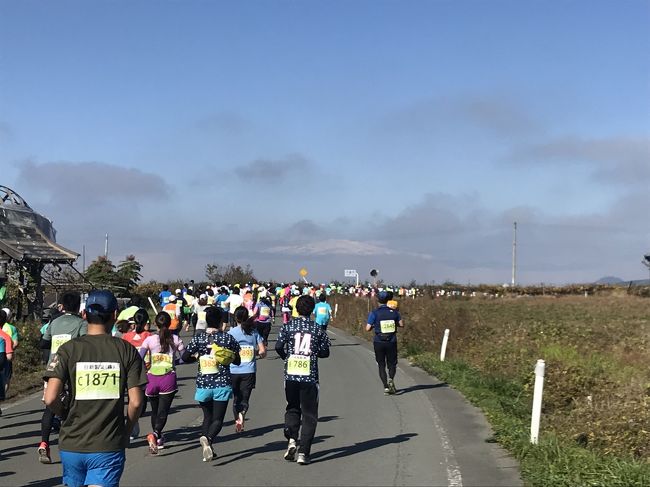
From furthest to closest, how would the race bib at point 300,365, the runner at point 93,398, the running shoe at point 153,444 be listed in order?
the running shoe at point 153,444 → the race bib at point 300,365 → the runner at point 93,398

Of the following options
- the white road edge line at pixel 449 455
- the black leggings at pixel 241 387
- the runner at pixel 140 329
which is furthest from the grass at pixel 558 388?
the runner at pixel 140 329

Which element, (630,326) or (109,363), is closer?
(109,363)

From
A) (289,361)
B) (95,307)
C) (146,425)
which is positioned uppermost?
(95,307)

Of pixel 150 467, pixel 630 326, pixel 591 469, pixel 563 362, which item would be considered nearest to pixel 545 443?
pixel 591 469

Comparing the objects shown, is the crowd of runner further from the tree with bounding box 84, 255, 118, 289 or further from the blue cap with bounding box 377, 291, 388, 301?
the tree with bounding box 84, 255, 118, 289

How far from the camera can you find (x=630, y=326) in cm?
2844

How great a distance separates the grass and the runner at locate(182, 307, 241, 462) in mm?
3447

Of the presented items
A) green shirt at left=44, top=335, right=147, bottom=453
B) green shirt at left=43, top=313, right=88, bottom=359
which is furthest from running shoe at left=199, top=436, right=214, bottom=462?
green shirt at left=44, top=335, right=147, bottom=453

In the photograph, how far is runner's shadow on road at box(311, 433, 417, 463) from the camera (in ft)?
27.1

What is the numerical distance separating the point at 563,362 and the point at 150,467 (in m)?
9.64

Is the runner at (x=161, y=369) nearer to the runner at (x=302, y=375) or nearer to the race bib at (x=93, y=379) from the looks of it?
the runner at (x=302, y=375)

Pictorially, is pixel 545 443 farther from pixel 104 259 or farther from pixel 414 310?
pixel 104 259

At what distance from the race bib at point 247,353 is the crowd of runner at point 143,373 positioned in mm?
14

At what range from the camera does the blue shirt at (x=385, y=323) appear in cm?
1313
